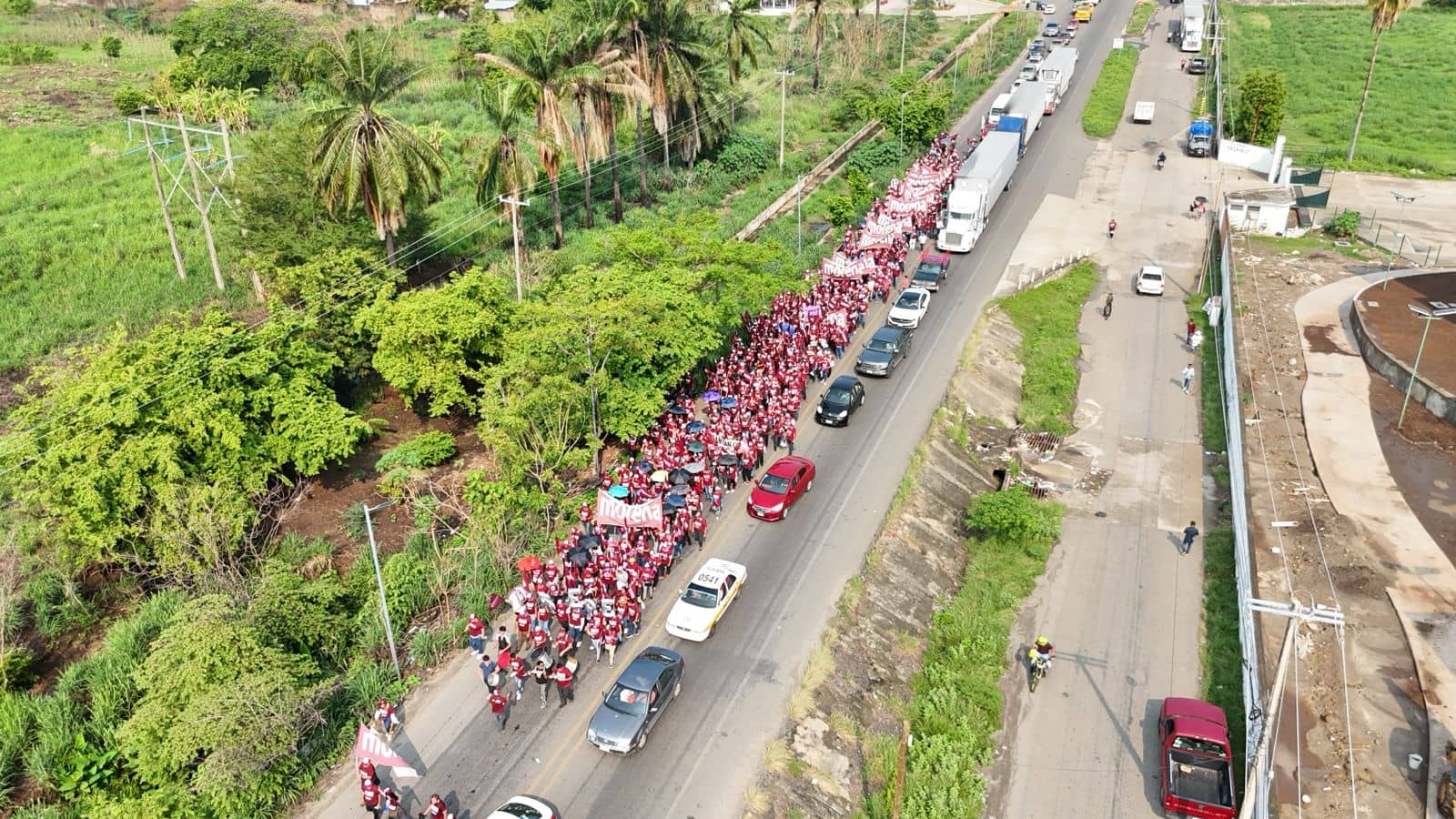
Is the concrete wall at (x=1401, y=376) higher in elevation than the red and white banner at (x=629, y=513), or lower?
lower

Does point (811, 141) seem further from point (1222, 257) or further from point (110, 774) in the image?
point (110, 774)

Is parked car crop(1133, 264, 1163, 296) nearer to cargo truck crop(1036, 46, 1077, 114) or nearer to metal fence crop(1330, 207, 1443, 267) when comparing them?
metal fence crop(1330, 207, 1443, 267)

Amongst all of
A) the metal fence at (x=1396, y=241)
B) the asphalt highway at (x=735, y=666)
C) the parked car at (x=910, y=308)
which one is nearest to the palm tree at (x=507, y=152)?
the asphalt highway at (x=735, y=666)

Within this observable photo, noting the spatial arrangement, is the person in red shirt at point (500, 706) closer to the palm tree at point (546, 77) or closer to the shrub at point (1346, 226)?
the palm tree at point (546, 77)

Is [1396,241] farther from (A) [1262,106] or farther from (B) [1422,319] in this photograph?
(A) [1262,106]

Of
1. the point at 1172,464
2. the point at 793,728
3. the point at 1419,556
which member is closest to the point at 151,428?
the point at 793,728

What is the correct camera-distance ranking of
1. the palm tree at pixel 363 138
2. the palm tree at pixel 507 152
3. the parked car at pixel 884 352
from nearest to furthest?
the palm tree at pixel 363 138, the parked car at pixel 884 352, the palm tree at pixel 507 152

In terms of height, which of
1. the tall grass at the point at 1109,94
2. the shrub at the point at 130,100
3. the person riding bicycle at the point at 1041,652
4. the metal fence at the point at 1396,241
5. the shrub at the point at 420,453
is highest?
the shrub at the point at 130,100
